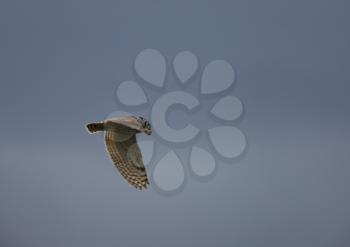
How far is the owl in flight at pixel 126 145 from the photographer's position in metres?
1.46

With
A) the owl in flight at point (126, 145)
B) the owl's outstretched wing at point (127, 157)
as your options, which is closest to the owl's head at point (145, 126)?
the owl in flight at point (126, 145)

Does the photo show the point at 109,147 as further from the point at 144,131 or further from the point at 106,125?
the point at 144,131

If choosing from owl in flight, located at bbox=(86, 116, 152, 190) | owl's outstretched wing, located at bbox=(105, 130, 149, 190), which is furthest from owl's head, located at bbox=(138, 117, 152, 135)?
owl's outstretched wing, located at bbox=(105, 130, 149, 190)

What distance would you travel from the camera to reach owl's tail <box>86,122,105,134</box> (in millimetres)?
1493

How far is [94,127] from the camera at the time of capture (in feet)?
4.95

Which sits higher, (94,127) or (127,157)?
(94,127)

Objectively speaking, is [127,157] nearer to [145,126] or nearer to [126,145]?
[126,145]

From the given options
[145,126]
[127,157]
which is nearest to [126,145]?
[127,157]

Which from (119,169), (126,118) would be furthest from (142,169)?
(126,118)

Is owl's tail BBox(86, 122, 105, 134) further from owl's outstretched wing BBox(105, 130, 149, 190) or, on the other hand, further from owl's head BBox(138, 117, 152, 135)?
owl's head BBox(138, 117, 152, 135)

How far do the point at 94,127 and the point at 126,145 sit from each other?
152mm

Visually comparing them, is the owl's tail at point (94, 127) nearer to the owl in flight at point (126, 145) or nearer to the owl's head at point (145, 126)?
the owl in flight at point (126, 145)

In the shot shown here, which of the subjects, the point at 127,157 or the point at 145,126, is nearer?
the point at 145,126

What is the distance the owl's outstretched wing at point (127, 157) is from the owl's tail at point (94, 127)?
3 centimetres
